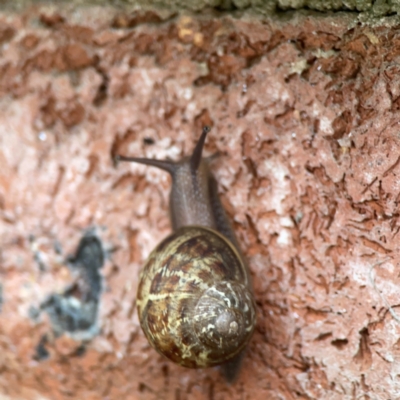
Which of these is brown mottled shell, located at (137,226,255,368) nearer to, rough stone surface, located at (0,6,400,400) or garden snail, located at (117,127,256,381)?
garden snail, located at (117,127,256,381)

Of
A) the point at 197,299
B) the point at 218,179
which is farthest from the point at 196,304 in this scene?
the point at 218,179

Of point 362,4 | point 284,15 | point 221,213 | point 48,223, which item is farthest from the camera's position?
point 48,223

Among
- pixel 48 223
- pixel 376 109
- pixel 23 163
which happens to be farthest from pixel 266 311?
pixel 23 163

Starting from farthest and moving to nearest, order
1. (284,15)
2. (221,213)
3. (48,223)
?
(48,223) → (221,213) → (284,15)

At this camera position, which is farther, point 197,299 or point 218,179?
point 218,179

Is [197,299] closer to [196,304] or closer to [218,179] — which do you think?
[196,304]

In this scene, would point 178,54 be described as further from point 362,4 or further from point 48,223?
point 48,223

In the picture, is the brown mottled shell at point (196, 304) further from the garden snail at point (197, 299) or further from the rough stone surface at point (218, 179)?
the rough stone surface at point (218, 179)
